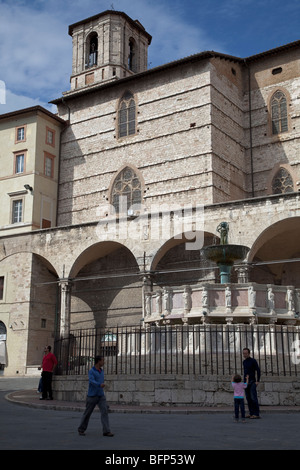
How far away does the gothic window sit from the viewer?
90.9ft

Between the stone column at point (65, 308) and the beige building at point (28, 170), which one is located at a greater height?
the beige building at point (28, 170)

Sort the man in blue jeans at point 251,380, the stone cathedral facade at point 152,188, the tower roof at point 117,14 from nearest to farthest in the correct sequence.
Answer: the man in blue jeans at point 251,380 → the stone cathedral facade at point 152,188 → the tower roof at point 117,14

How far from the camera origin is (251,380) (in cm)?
980

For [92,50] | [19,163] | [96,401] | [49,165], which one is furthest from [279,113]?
[96,401]

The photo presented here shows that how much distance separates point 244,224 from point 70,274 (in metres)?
9.17

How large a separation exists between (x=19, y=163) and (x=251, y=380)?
24.2 metres

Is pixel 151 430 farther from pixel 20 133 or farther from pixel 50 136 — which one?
pixel 50 136

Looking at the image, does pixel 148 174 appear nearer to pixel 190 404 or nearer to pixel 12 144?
pixel 12 144

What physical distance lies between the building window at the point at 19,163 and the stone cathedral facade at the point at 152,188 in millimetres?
2483

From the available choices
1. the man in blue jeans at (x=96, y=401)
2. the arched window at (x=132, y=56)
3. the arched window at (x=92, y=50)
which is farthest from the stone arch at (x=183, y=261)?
the arched window at (x=92, y=50)

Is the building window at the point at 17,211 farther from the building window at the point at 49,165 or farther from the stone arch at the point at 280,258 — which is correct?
the stone arch at the point at 280,258

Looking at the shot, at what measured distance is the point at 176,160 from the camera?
2842cm

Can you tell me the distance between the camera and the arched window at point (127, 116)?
30828mm
